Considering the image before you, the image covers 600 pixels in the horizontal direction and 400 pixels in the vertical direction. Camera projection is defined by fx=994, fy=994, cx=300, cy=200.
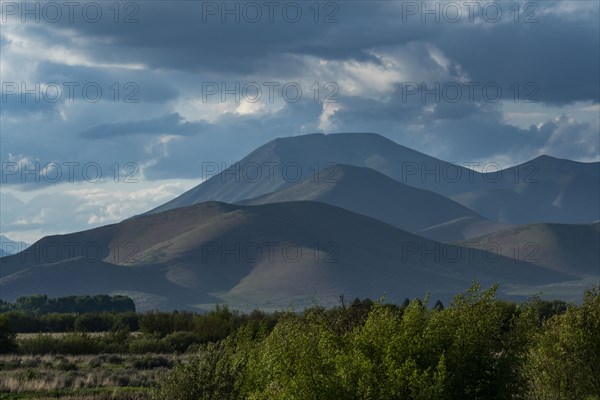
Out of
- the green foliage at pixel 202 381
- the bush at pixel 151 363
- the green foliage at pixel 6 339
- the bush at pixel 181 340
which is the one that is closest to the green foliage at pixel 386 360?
the green foliage at pixel 202 381

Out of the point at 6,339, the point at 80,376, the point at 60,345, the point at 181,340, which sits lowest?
the point at 80,376

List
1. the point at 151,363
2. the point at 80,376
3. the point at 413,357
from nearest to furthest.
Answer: the point at 413,357, the point at 80,376, the point at 151,363

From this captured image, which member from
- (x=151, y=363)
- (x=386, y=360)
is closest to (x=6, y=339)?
(x=151, y=363)

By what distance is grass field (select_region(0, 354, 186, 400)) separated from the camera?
1722 inches

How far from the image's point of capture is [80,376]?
50875mm

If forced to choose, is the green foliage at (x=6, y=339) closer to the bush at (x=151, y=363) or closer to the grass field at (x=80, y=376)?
the grass field at (x=80, y=376)

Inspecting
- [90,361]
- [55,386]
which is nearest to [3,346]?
[90,361]

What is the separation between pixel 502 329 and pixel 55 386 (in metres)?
23.9

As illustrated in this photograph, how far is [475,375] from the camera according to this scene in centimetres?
2727

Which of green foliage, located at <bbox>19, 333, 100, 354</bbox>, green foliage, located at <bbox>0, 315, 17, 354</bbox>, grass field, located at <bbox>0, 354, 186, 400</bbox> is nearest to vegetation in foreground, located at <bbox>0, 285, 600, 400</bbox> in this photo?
grass field, located at <bbox>0, 354, 186, 400</bbox>

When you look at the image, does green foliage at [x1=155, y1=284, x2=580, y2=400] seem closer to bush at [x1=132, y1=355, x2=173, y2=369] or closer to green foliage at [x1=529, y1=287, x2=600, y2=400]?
green foliage at [x1=529, y1=287, x2=600, y2=400]

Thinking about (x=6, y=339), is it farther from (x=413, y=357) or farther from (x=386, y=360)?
(x=386, y=360)

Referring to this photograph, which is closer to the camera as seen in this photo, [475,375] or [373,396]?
[373,396]

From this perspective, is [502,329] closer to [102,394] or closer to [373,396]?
[373,396]
